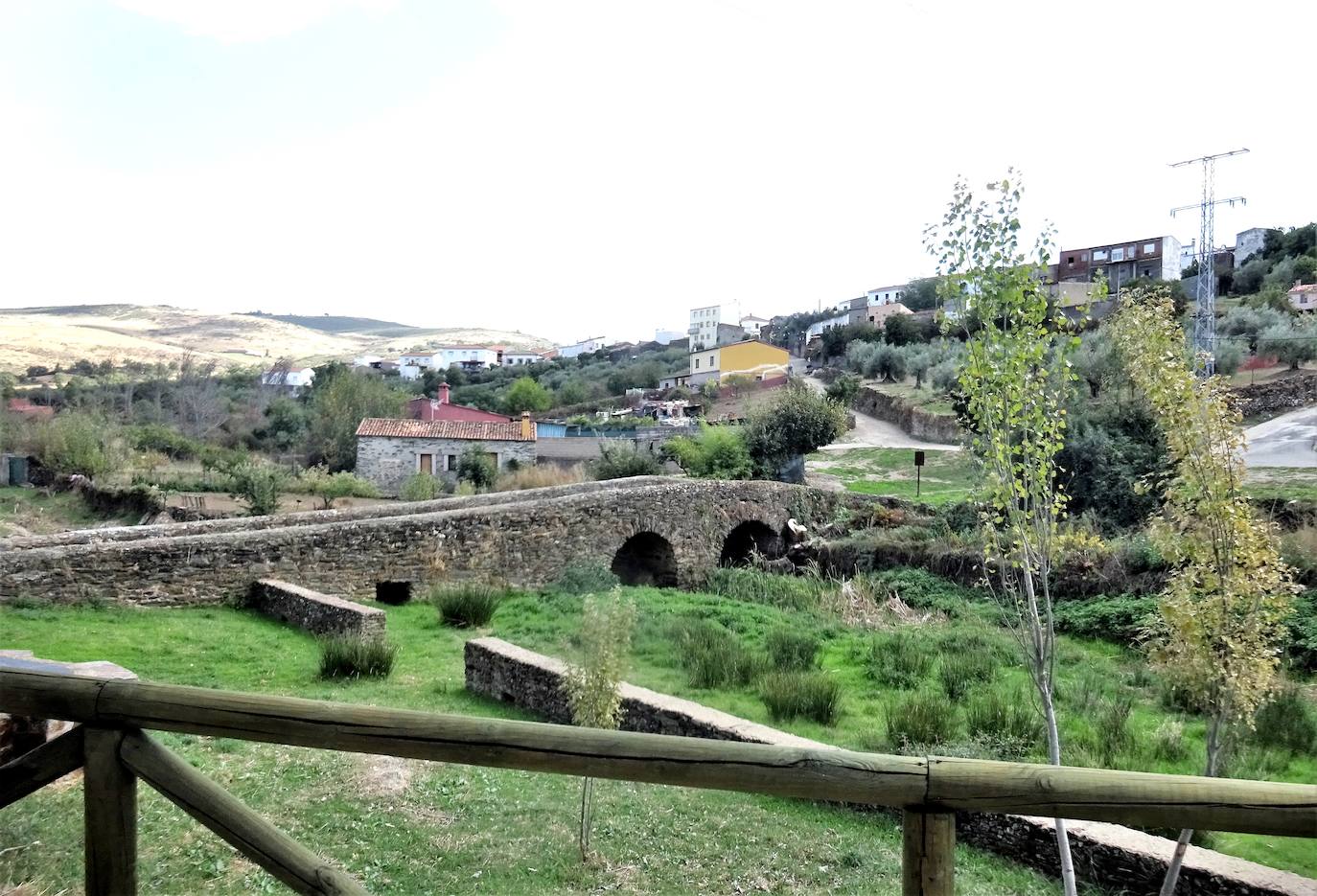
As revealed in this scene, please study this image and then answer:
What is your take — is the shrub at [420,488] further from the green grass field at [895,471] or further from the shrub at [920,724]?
the shrub at [920,724]

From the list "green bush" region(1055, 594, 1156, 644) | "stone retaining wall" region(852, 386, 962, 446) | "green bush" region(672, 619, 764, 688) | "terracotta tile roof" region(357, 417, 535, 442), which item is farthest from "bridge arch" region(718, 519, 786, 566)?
"terracotta tile roof" region(357, 417, 535, 442)

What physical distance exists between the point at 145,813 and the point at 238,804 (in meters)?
3.20

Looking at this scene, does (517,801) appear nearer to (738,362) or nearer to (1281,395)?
(1281,395)

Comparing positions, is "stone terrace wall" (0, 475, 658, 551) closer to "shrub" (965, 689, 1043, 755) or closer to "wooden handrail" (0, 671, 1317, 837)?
"shrub" (965, 689, 1043, 755)

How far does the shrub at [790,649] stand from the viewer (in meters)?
10.2

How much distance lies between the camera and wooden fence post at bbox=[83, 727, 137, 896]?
218cm

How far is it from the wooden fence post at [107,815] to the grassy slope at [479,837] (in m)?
1.42

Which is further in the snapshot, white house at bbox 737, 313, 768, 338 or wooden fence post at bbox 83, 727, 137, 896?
white house at bbox 737, 313, 768, 338

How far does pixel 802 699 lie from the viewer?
8.42m

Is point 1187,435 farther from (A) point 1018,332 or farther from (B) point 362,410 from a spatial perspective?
(B) point 362,410

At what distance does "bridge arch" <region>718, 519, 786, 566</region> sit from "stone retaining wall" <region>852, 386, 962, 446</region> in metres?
10.7

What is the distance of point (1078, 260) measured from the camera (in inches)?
2881

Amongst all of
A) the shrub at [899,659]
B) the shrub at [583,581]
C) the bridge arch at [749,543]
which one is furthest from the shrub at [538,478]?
the shrub at [899,659]

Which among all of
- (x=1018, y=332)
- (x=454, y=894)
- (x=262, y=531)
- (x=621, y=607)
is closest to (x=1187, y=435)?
(x=1018, y=332)
